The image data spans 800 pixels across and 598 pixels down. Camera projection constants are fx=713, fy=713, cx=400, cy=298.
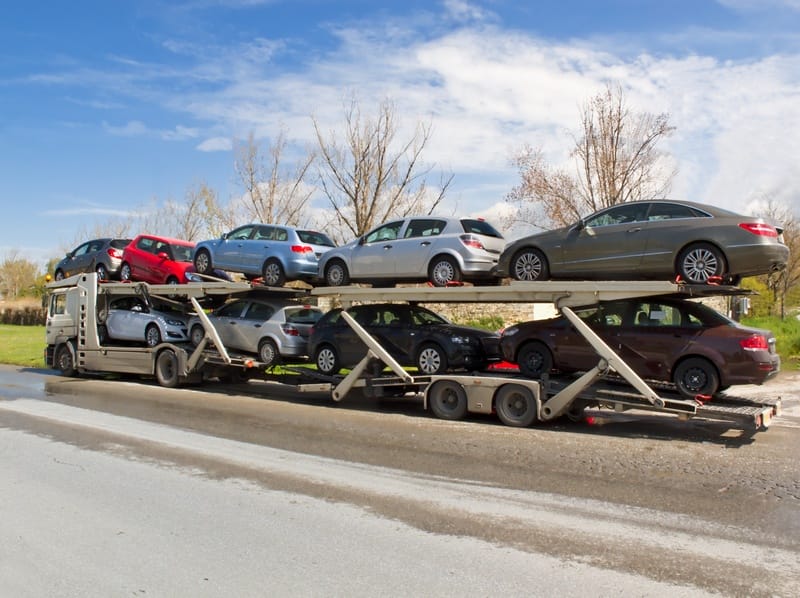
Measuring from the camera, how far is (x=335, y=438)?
9875mm

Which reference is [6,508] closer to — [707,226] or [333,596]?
[333,596]

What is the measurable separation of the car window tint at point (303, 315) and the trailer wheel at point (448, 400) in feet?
11.7

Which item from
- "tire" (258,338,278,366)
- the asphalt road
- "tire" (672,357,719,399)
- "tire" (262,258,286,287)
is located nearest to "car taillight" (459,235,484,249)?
the asphalt road

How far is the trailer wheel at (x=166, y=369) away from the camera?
52.1 feet

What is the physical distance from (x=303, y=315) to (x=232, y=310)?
1.74 metres

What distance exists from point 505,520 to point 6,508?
4439 millimetres

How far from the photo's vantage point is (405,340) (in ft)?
40.3

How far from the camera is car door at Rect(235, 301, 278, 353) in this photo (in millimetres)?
14438

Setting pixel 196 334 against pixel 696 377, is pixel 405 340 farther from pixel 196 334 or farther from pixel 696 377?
pixel 196 334

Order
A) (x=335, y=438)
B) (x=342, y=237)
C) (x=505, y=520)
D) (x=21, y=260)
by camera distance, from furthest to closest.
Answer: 1. (x=21, y=260)
2. (x=342, y=237)
3. (x=335, y=438)
4. (x=505, y=520)

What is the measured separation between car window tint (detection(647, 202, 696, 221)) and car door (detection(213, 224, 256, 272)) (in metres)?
8.29

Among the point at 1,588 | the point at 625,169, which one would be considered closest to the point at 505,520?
the point at 1,588

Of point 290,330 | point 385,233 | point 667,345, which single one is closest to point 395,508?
point 667,345

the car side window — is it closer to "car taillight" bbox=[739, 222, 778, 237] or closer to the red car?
"car taillight" bbox=[739, 222, 778, 237]
